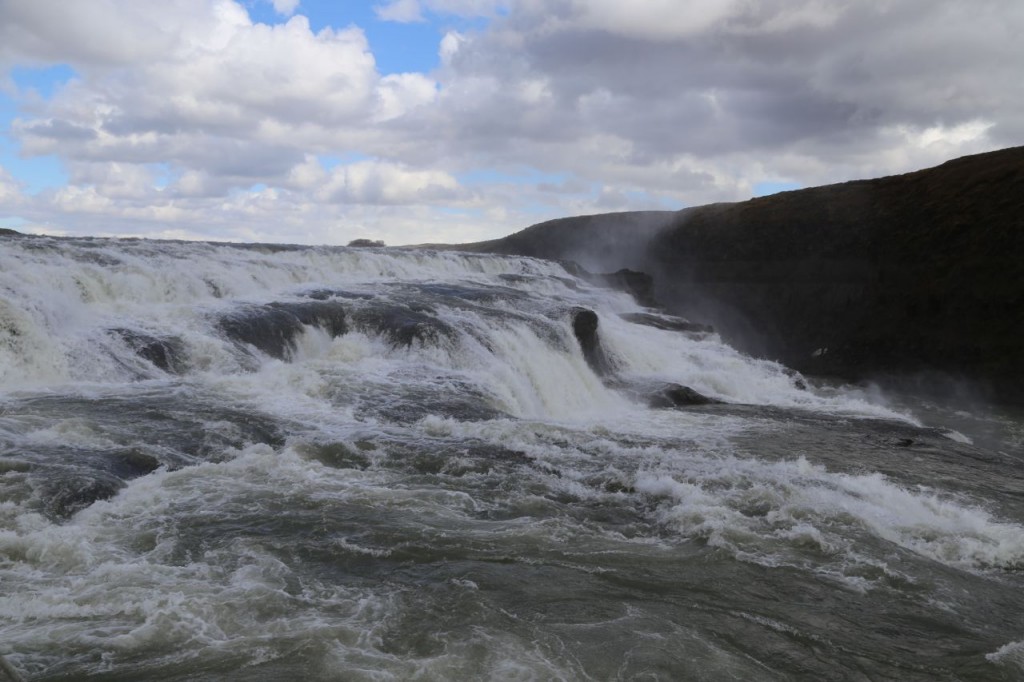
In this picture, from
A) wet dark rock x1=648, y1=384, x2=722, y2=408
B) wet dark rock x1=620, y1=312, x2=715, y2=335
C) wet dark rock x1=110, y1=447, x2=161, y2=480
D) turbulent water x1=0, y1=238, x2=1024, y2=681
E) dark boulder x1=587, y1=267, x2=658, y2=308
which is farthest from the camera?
dark boulder x1=587, y1=267, x2=658, y2=308

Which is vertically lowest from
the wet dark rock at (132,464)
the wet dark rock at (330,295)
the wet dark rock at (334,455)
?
the wet dark rock at (334,455)

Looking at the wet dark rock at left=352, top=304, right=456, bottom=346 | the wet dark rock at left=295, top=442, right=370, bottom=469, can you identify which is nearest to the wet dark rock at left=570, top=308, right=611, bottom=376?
the wet dark rock at left=352, top=304, right=456, bottom=346

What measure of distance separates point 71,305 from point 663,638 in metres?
11.2

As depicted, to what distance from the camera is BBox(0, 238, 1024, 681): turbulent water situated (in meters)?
4.96

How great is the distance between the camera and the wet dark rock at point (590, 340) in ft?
55.6

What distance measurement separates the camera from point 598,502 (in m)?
7.92

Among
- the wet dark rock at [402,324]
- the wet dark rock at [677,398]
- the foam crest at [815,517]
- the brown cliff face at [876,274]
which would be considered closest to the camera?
the foam crest at [815,517]

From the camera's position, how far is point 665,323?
25.5 meters

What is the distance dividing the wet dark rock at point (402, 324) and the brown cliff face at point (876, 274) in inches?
579

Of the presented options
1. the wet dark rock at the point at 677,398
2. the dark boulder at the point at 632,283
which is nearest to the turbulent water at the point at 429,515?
the wet dark rock at the point at 677,398

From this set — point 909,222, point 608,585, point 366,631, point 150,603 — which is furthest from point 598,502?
point 909,222

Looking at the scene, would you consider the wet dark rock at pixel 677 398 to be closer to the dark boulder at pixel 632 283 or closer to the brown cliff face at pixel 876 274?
the brown cliff face at pixel 876 274

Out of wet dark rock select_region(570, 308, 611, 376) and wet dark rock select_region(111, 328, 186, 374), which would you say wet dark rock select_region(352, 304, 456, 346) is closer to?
wet dark rock select_region(570, 308, 611, 376)

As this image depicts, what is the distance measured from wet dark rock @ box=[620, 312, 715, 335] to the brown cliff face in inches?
140
